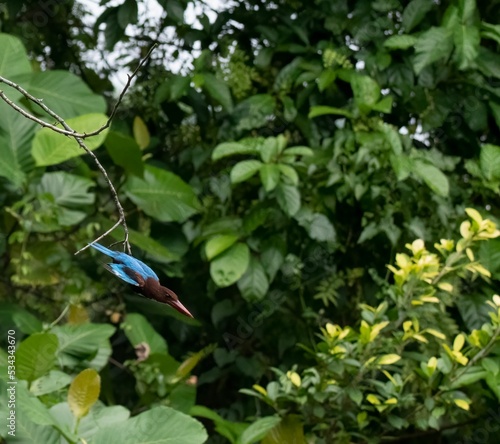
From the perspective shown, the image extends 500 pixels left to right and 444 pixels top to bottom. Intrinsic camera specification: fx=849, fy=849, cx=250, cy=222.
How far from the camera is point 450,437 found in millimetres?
2510

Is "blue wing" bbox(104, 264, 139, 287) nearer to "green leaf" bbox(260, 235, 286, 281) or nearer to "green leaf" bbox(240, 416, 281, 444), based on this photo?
"green leaf" bbox(240, 416, 281, 444)

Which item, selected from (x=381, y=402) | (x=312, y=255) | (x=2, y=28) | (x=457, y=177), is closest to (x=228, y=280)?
(x=312, y=255)

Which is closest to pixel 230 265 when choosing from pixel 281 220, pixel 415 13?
pixel 281 220

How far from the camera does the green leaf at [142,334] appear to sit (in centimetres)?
227

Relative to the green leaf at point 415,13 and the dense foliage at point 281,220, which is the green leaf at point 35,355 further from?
the green leaf at point 415,13

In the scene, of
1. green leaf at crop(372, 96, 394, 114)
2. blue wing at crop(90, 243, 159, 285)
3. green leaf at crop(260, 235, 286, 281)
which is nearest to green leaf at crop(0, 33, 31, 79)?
green leaf at crop(260, 235, 286, 281)

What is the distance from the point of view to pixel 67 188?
2.31m

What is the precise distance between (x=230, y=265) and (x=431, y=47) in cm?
77

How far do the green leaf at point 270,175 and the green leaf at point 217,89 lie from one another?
338 millimetres

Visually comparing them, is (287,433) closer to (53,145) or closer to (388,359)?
(388,359)

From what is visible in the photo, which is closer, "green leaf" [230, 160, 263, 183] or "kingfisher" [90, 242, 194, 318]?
"kingfisher" [90, 242, 194, 318]

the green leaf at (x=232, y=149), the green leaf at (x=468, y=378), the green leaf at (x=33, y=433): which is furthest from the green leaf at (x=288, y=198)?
the green leaf at (x=33, y=433)

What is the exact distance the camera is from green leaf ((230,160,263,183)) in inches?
83.4

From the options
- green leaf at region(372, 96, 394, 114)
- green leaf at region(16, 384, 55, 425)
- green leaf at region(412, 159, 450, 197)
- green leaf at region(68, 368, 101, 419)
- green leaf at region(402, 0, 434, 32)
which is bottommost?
green leaf at region(68, 368, 101, 419)
